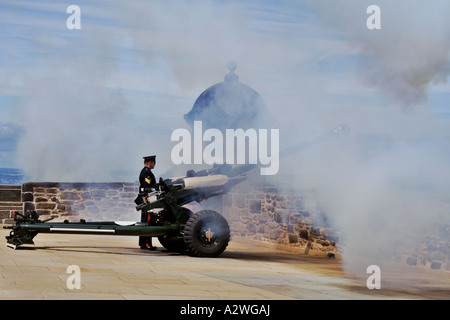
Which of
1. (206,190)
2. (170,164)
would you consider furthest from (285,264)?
(170,164)

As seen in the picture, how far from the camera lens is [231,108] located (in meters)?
16.2

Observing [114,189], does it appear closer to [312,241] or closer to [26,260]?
[312,241]

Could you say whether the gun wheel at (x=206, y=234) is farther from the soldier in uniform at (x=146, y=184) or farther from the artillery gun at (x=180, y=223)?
the soldier in uniform at (x=146, y=184)

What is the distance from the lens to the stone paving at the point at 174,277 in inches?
314

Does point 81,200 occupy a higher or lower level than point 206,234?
higher

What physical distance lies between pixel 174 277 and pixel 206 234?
265cm

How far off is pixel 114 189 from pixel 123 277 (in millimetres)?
10561

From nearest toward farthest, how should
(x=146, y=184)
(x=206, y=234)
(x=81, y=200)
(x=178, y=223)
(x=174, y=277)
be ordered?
(x=174, y=277)
(x=206, y=234)
(x=178, y=223)
(x=146, y=184)
(x=81, y=200)
